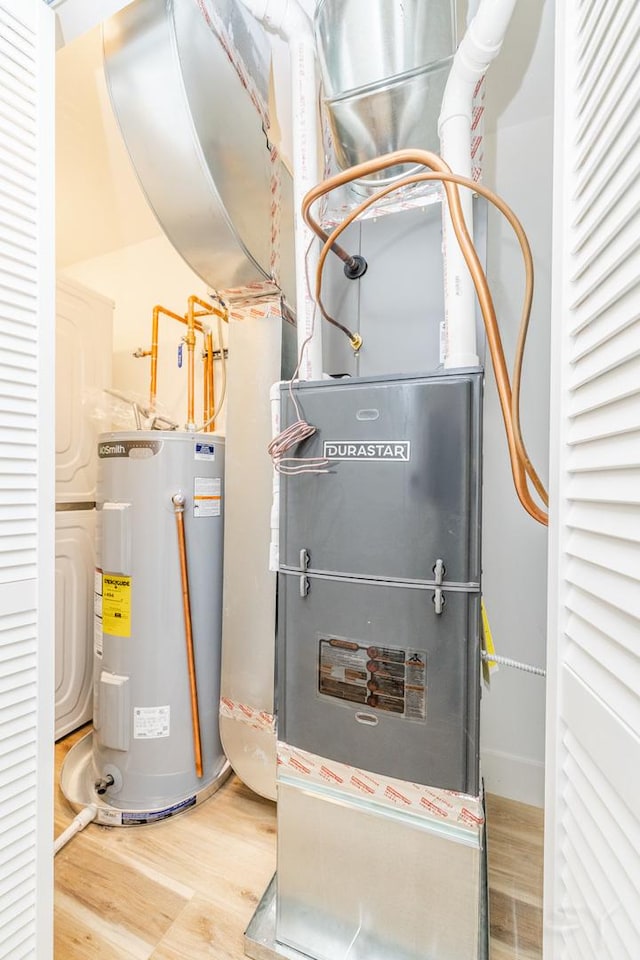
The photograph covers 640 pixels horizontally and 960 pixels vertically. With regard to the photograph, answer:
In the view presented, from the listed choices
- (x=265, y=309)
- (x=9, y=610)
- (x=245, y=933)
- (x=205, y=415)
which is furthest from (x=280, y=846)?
(x=205, y=415)

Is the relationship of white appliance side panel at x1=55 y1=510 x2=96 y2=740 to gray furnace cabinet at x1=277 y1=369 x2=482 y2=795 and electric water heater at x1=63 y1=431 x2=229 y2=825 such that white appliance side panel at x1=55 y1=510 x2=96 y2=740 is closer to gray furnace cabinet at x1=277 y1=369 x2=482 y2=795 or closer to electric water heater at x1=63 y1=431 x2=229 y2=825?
electric water heater at x1=63 y1=431 x2=229 y2=825

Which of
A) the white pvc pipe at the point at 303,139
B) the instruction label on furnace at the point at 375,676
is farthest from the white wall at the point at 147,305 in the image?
the instruction label on furnace at the point at 375,676

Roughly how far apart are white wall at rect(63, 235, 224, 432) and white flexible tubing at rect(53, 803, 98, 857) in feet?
5.82

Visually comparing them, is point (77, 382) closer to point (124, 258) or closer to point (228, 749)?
point (124, 258)

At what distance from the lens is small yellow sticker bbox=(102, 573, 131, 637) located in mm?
1624

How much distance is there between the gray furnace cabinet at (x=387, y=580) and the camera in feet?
3.01

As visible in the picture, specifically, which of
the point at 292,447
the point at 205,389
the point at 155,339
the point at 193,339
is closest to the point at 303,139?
the point at 292,447

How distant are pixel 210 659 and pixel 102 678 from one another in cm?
41

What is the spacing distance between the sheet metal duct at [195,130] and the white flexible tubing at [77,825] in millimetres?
1995

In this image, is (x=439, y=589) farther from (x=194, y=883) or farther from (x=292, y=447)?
(x=194, y=883)

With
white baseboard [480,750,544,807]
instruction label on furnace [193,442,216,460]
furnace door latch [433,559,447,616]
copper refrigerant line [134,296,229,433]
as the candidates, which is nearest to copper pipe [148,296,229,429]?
copper refrigerant line [134,296,229,433]

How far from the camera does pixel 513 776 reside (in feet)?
5.51

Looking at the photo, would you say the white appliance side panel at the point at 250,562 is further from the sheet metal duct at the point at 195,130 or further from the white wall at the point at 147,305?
the white wall at the point at 147,305

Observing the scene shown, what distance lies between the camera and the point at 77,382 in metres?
2.16
